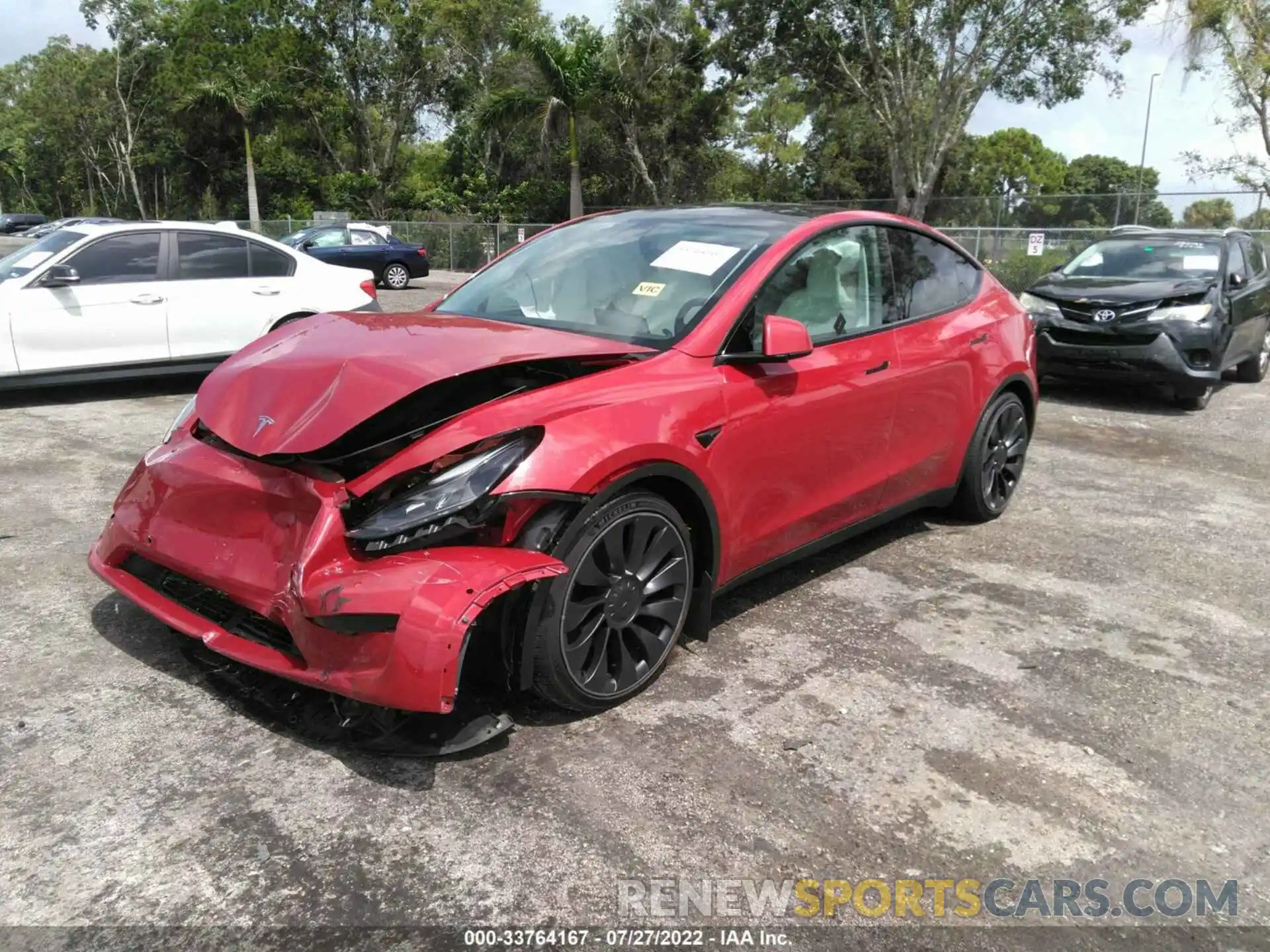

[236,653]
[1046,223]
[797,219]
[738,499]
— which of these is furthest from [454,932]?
[1046,223]

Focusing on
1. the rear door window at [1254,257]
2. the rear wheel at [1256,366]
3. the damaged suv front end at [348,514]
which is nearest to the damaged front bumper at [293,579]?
the damaged suv front end at [348,514]

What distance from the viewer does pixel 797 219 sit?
4.09 meters

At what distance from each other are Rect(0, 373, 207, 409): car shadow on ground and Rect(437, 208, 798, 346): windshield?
5.22m

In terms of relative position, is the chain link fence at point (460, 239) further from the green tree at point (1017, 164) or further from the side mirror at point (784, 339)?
the green tree at point (1017, 164)

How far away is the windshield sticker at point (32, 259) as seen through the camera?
770 centimetres

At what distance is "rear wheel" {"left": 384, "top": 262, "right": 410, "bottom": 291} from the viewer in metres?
23.1

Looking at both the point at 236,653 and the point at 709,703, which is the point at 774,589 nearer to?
the point at 709,703

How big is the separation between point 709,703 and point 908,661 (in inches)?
33.9

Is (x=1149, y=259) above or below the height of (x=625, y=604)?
above

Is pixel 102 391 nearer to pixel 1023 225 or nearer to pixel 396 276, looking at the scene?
pixel 396 276

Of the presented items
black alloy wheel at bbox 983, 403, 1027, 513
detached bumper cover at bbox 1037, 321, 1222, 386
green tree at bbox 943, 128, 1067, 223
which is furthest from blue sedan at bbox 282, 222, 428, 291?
green tree at bbox 943, 128, 1067, 223

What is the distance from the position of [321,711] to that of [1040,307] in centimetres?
817

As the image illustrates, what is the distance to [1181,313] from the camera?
856 centimetres

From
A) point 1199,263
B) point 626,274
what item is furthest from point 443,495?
point 1199,263
